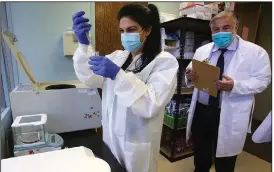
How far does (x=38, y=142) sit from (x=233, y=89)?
3.92 feet

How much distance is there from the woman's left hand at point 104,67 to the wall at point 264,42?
1967 mm

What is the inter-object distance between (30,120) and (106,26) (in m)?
1.10

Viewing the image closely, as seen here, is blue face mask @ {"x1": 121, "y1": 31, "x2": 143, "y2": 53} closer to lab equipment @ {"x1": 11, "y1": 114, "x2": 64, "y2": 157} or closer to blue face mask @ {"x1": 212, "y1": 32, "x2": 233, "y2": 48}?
lab equipment @ {"x1": 11, "y1": 114, "x2": 64, "y2": 157}

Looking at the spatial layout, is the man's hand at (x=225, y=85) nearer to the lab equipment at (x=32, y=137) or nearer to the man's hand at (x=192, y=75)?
the man's hand at (x=192, y=75)

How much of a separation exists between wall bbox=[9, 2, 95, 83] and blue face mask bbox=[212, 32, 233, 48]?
3.62ft

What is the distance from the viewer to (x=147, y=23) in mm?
925

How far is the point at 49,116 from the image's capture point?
113cm

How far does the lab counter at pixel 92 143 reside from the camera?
36.1 inches

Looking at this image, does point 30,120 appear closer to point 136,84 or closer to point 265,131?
point 136,84

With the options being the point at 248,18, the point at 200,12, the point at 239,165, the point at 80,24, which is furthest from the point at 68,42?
the point at 239,165

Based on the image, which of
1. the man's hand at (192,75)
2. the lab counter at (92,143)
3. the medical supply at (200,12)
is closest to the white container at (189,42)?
the medical supply at (200,12)

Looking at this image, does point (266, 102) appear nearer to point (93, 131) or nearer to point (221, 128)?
point (221, 128)

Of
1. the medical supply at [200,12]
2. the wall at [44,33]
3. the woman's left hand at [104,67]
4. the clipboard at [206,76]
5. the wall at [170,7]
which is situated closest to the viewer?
the woman's left hand at [104,67]

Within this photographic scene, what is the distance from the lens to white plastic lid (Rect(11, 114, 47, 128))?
3.15 feet
